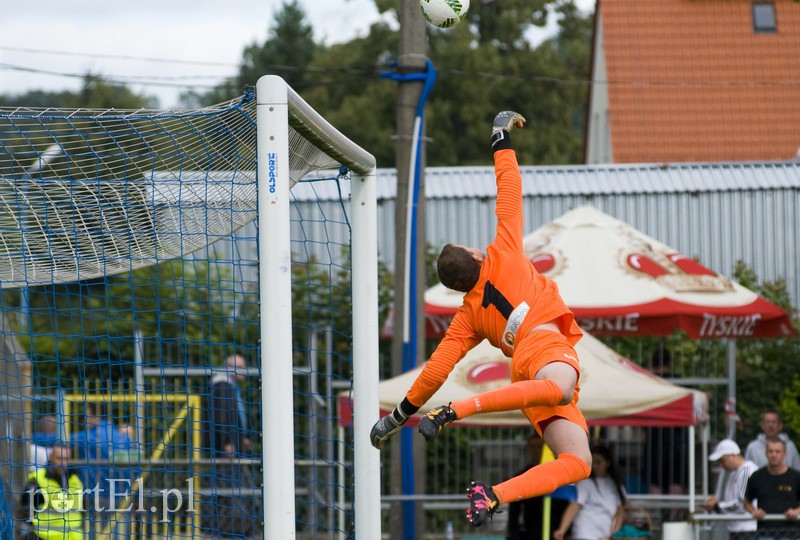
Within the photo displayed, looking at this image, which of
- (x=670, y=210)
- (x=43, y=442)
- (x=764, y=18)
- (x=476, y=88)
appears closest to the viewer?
(x=43, y=442)

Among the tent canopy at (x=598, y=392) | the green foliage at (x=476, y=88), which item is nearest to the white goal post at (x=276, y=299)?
the tent canopy at (x=598, y=392)

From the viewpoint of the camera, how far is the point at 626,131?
25.3 meters

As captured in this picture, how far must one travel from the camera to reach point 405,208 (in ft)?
35.2

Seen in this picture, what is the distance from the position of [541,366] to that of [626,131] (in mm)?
20265

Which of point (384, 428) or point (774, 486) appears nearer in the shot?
point (384, 428)

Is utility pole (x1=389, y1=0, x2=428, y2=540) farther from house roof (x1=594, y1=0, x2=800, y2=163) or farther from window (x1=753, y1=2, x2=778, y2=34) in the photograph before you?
window (x1=753, y1=2, x2=778, y2=34)

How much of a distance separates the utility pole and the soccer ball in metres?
2.61

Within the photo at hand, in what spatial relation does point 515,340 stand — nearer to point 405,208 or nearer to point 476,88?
point 405,208

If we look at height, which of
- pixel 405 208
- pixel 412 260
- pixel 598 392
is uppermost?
pixel 405 208

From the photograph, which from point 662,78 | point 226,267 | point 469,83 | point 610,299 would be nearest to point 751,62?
point 662,78

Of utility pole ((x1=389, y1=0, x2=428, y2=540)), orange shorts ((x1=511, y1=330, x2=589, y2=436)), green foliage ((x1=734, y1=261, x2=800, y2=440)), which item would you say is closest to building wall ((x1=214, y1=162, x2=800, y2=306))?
green foliage ((x1=734, y1=261, x2=800, y2=440))

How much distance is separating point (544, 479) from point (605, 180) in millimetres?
11801

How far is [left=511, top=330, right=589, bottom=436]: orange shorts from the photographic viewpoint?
19.0ft

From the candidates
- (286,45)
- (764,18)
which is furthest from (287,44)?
(764,18)
